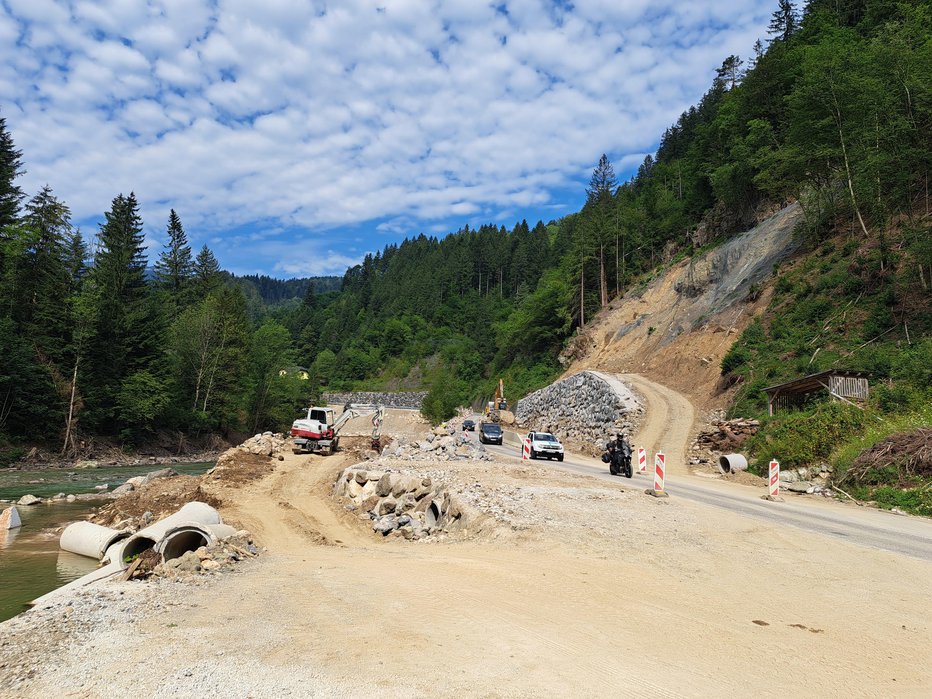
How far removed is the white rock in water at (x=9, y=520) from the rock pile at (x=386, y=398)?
251ft

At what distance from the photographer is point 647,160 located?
5108 inches

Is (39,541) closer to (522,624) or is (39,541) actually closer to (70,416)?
(522,624)

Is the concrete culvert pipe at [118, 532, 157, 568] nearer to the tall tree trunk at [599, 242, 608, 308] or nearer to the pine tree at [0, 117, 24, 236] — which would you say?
the pine tree at [0, 117, 24, 236]

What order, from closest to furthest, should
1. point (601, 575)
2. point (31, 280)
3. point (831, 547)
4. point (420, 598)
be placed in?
point (420, 598) < point (601, 575) < point (831, 547) < point (31, 280)

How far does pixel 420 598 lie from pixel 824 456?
18770 millimetres

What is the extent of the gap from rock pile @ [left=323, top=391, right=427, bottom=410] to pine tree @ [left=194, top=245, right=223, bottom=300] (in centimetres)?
2842

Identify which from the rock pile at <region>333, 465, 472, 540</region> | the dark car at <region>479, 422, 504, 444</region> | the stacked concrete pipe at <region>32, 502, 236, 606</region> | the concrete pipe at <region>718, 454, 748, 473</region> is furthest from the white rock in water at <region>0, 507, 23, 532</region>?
the dark car at <region>479, 422, 504, 444</region>

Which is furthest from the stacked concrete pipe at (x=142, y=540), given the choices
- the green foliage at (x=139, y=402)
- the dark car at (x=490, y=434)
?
the green foliage at (x=139, y=402)

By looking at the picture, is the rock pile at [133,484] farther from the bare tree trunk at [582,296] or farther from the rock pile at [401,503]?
the bare tree trunk at [582,296]

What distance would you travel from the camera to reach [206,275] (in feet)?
247

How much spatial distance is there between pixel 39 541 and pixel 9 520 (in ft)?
8.48

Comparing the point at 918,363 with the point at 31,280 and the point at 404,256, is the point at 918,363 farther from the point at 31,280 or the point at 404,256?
the point at 404,256

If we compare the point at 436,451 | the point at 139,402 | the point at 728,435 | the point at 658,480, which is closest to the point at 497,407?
the point at 139,402

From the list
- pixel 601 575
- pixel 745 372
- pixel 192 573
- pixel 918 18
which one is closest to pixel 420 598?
pixel 601 575
